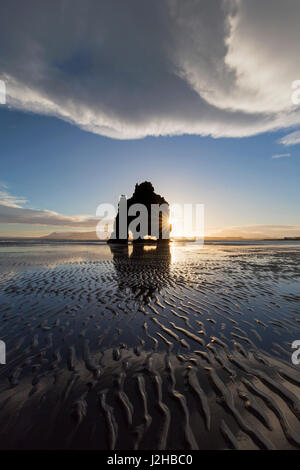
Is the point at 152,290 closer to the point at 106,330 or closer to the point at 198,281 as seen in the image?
the point at 198,281

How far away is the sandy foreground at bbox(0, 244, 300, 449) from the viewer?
116 inches

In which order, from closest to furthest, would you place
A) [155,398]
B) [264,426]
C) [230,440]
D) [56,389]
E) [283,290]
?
1. [230,440]
2. [264,426]
3. [155,398]
4. [56,389]
5. [283,290]

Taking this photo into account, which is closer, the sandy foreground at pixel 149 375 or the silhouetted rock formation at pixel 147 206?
the sandy foreground at pixel 149 375

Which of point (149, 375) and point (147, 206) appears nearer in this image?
point (149, 375)

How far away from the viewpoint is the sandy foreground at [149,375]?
294 centimetres

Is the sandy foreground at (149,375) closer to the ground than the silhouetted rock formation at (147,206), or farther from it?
closer to the ground

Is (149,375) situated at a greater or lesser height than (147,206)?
lesser

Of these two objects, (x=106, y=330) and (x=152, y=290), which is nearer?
(x=106, y=330)

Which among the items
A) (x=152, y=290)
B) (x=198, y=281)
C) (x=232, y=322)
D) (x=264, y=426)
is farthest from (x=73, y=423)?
(x=198, y=281)

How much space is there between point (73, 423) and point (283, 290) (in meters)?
12.4

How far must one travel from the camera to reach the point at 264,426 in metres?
3.08

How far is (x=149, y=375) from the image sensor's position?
4.33 m

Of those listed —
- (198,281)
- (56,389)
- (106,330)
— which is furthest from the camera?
(198,281)

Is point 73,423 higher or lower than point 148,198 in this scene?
lower
